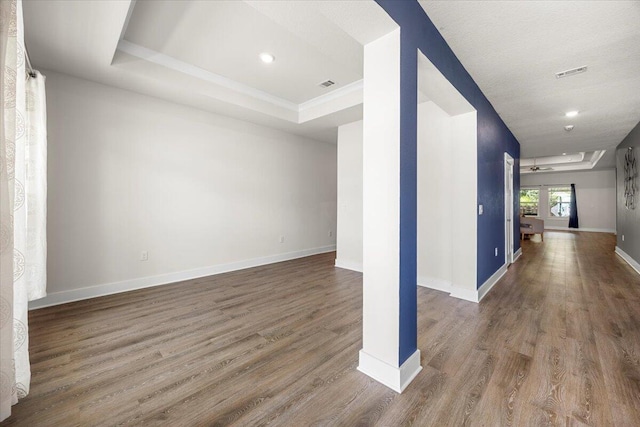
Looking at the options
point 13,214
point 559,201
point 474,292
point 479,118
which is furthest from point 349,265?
point 559,201

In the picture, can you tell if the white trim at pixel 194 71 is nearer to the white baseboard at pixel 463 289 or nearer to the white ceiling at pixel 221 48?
the white ceiling at pixel 221 48

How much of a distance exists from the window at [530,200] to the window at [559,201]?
497mm

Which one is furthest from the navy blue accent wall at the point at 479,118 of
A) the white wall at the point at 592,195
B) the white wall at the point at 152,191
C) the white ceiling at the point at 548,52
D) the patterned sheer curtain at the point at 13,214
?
the white wall at the point at 592,195

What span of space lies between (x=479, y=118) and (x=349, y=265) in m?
2.96

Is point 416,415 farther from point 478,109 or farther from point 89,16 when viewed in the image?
point 89,16

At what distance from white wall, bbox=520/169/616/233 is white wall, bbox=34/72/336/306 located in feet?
40.9

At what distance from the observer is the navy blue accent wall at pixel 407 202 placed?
1.70 m

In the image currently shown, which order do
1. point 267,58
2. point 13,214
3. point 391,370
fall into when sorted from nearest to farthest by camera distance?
point 13,214, point 391,370, point 267,58

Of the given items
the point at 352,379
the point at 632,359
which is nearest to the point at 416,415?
the point at 352,379

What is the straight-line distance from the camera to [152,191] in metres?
3.67

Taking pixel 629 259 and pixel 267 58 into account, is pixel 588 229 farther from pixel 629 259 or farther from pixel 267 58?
pixel 267 58

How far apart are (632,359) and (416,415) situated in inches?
72.8

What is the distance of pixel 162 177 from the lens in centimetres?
375

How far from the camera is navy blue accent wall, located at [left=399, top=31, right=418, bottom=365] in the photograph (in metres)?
1.70
